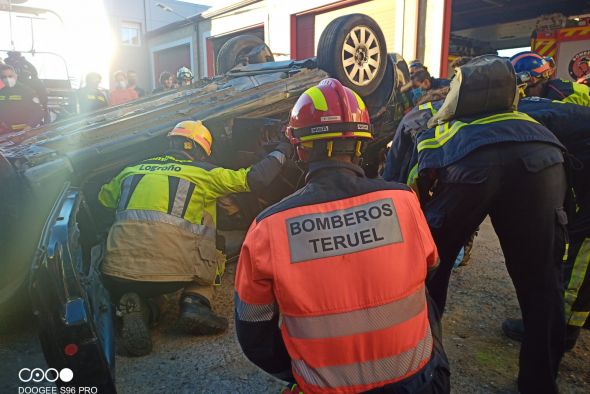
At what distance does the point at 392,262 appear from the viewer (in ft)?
4.06

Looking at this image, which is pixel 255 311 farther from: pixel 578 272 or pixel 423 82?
pixel 423 82

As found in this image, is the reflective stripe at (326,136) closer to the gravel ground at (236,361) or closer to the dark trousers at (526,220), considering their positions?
the dark trousers at (526,220)

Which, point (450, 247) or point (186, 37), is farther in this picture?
point (186, 37)

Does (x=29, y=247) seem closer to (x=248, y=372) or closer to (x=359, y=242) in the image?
(x=248, y=372)

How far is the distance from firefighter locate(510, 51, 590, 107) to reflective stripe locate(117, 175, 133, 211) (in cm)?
242

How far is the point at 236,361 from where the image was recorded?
241 cm

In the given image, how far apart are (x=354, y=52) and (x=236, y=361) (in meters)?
2.85

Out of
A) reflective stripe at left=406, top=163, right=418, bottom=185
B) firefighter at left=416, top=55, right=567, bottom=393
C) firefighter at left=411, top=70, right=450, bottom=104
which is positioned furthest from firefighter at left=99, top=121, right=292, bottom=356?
firefighter at left=411, top=70, right=450, bottom=104

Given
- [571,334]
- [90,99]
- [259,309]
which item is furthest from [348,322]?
[90,99]

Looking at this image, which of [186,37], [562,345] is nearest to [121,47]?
[186,37]

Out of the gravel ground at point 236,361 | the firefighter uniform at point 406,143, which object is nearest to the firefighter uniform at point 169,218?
the gravel ground at point 236,361

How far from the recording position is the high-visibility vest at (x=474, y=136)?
193 cm

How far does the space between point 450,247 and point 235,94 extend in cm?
236

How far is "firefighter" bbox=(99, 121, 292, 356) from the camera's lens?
2.50 metres
